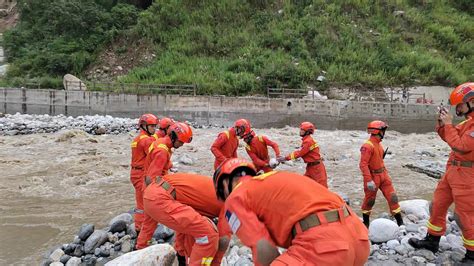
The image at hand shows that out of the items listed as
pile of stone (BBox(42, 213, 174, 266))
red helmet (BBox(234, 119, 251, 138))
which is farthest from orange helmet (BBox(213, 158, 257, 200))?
red helmet (BBox(234, 119, 251, 138))

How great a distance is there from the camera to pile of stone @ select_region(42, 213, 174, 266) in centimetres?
520

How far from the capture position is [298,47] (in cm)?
2491

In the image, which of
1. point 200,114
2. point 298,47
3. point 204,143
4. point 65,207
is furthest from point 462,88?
point 298,47

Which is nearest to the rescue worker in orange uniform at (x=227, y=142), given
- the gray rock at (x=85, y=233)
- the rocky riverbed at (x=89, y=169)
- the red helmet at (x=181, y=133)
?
the rocky riverbed at (x=89, y=169)

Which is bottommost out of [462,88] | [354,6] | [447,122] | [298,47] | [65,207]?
[65,207]

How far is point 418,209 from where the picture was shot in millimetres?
6258

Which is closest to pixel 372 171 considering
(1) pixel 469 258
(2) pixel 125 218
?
(1) pixel 469 258

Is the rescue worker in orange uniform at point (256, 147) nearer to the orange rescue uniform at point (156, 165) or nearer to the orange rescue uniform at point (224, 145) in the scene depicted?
the orange rescue uniform at point (224, 145)

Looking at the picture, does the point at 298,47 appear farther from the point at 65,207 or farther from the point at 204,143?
the point at 65,207

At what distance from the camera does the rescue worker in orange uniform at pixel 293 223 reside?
91.0 inches

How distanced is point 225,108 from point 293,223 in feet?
56.8

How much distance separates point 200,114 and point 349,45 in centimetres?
1098

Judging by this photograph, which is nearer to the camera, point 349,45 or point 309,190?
point 309,190

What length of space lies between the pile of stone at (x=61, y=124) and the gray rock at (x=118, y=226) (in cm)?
1113
